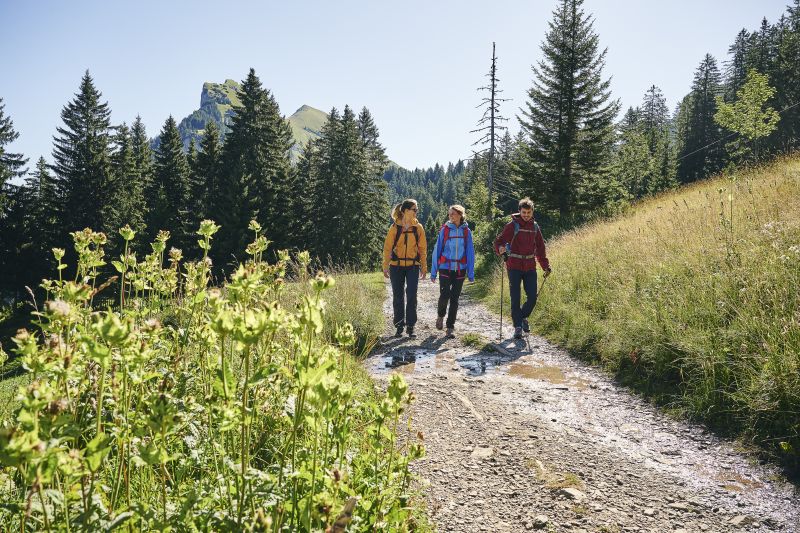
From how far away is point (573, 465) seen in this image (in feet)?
11.5

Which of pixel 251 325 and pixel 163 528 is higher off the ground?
pixel 251 325

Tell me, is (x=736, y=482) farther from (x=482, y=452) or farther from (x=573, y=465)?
(x=482, y=452)

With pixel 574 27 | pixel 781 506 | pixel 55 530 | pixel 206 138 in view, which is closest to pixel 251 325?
pixel 55 530

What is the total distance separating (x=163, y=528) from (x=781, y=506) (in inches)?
142

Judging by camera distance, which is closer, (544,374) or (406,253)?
(544,374)

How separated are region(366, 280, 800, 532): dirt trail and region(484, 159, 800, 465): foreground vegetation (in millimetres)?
405

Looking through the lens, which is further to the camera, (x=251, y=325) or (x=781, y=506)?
(x=781, y=506)

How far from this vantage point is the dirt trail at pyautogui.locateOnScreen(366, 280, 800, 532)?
2896mm

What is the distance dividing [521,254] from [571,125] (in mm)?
18019

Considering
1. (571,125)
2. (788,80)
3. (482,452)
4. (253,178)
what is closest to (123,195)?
(253,178)

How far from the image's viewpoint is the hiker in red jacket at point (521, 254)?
25.1 feet

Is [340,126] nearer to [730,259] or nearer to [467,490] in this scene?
[730,259]

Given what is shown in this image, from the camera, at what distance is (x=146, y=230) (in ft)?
113

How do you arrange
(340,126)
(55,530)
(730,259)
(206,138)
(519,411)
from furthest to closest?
(340,126), (206,138), (730,259), (519,411), (55,530)
